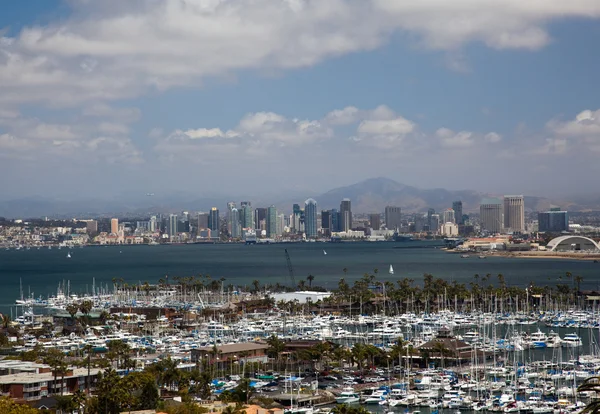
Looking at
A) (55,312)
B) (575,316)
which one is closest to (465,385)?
(575,316)

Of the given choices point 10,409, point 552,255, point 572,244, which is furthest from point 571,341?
point 572,244

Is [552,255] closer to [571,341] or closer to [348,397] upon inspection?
[571,341]

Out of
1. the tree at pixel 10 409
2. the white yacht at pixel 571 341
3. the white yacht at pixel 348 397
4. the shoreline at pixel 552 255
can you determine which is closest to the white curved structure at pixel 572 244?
the shoreline at pixel 552 255

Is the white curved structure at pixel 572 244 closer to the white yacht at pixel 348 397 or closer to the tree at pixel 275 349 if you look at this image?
the tree at pixel 275 349

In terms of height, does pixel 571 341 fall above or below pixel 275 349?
below

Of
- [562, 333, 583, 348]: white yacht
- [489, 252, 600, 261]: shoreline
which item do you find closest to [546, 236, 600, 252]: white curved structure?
[489, 252, 600, 261]: shoreline

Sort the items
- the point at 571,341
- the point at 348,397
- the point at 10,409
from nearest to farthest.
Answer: the point at 10,409
the point at 348,397
the point at 571,341

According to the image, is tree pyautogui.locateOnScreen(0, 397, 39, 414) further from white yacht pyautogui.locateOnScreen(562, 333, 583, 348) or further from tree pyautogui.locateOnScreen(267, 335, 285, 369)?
white yacht pyautogui.locateOnScreen(562, 333, 583, 348)

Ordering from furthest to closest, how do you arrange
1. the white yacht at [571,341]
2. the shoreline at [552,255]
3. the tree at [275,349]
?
the shoreline at [552,255] < the white yacht at [571,341] < the tree at [275,349]
